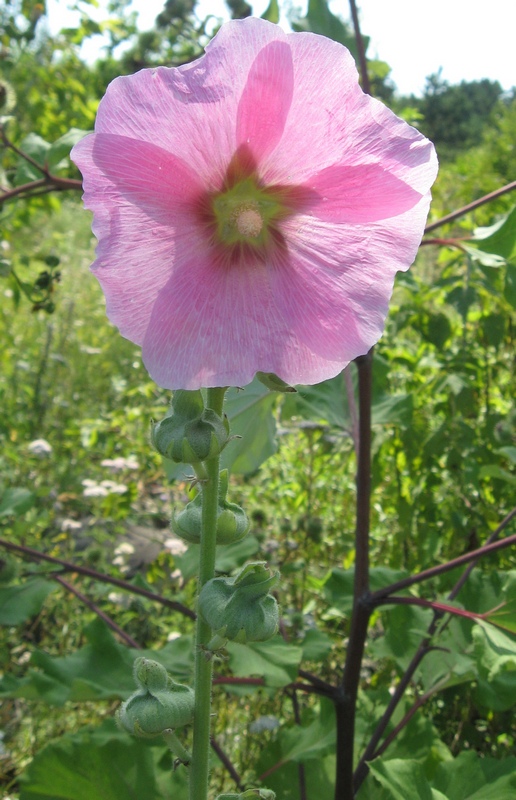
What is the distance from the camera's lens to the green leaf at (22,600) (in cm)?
146

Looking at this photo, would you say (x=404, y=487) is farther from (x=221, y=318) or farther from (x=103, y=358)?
(x=103, y=358)

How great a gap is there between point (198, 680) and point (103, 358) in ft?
13.6

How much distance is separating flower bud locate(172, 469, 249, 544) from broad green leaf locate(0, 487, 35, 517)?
943 mm

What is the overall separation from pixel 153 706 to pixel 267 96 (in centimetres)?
60

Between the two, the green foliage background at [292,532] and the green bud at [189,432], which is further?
the green foliage background at [292,532]

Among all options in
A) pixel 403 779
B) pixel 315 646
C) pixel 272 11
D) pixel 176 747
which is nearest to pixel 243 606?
pixel 176 747

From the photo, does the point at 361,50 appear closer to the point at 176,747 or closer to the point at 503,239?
the point at 503,239

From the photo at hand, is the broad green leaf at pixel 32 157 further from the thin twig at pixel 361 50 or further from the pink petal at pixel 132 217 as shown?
the pink petal at pixel 132 217

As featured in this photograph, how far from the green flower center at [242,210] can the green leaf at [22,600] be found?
102cm

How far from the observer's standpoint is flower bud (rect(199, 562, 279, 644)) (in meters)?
A: 0.69

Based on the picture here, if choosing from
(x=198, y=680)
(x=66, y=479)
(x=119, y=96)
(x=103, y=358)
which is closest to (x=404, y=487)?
(x=66, y=479)

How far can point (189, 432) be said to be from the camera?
69cm

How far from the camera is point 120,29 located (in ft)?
9.61

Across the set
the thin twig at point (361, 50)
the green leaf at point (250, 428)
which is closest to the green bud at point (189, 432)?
the green leaf at point (250, 428)
